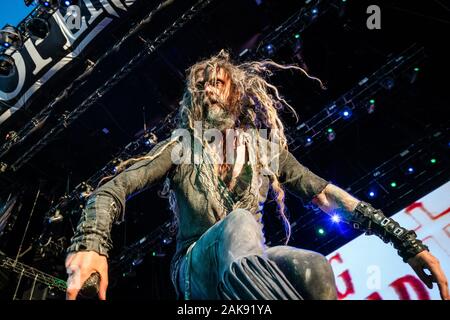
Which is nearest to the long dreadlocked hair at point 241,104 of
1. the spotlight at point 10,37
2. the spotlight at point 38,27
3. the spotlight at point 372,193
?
the spotlight at point 372,193

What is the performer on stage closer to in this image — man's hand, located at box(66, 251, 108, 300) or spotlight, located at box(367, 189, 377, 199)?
man's hand, located at box(66, 251, 108, 300)

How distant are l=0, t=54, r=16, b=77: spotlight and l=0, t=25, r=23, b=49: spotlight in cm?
37

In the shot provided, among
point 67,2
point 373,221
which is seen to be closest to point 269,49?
point 67,2

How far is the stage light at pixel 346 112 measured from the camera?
24.9 ft

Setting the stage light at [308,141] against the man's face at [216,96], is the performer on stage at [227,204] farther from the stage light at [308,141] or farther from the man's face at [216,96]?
the stage light at [308,141]

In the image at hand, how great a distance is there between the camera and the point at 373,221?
2.01m

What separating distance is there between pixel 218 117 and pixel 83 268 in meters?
1.19

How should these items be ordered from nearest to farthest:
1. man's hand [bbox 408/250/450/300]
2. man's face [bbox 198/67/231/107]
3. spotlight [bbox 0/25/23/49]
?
man's hand [bbox 408/250/450/300] < man's face [bbox 198/67/231/107] < spotlight [bbox 0/25/23/49]

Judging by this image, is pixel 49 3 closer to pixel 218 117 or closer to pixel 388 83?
pixel 388 83

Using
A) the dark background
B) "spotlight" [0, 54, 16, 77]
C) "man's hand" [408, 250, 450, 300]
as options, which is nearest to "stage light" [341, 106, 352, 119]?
the dark background

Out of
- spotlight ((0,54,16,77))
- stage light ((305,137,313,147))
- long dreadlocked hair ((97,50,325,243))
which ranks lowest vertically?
long dreadlocked hair ((97,50,325,243))

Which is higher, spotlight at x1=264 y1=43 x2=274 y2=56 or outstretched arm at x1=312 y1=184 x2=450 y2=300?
spotlight at x1=264 y1=43 x2=274 y2=56

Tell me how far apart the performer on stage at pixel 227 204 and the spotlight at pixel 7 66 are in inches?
303

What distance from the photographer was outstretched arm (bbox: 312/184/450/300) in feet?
5.91
